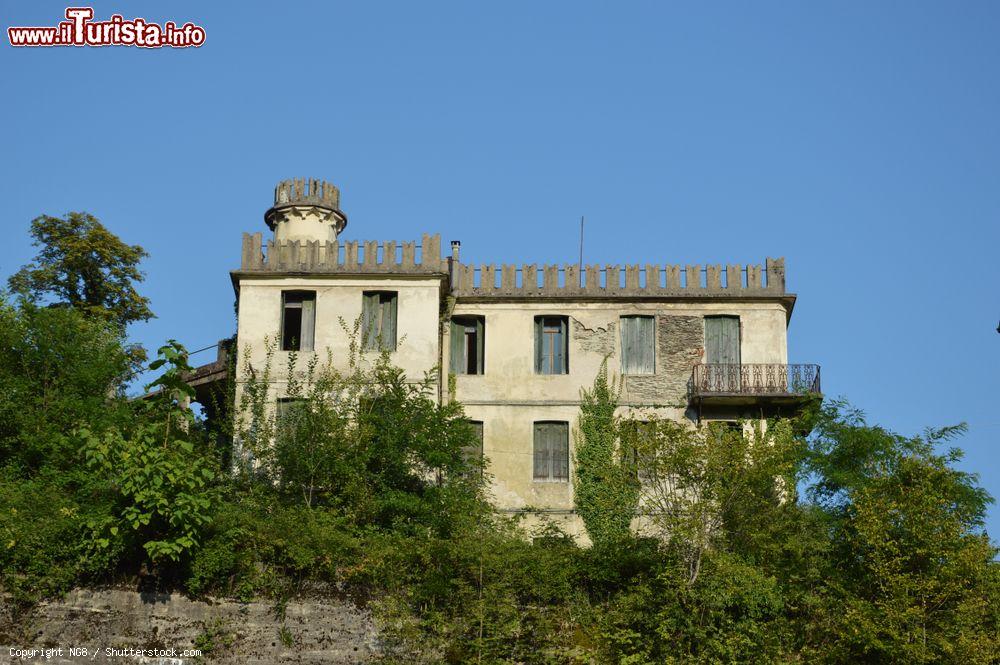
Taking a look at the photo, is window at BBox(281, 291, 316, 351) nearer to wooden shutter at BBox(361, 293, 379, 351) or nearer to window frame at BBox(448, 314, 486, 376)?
wooden shutter at BBox(361, 293, 379, 351)

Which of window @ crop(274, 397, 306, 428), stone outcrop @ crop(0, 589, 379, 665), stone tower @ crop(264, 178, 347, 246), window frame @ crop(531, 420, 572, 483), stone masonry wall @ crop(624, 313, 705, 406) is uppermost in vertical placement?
stone tower @ crop(264, 178, 347, 246)

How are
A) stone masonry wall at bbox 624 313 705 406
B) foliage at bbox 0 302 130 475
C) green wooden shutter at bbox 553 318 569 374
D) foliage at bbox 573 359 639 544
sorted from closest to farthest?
1. foliage at bbox 0 302 130 475
2. foliage at bbox 573 359 639 544
3. stone masonry wall at bbox 624 313 705 406
4. green wooden shutter at bbox 553 318 569 374

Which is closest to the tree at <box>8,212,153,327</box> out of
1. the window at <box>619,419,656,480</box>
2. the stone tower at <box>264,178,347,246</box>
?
the stone tower at <box>264,178,347,246</box>

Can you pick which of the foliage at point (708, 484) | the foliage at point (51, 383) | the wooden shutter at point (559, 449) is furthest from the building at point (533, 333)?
the foliage at point (708, 484)

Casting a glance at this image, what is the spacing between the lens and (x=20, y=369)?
33.9m

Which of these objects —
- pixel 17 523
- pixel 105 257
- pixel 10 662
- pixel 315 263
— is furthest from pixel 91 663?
pixel 105 257

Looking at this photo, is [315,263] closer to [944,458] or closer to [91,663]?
[91,663]

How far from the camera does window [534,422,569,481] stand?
36.4m

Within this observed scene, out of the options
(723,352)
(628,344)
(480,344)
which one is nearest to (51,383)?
(480,344)

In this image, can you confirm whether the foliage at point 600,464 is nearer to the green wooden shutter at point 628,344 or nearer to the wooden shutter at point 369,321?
the green wooden shutter at point 628,344

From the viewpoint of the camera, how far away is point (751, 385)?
36.4 meters

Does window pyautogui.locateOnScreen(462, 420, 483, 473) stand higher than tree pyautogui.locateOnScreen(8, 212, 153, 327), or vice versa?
tree pyautogui.locateOnScreen(8, 212, 153, 327)

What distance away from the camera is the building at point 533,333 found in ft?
119

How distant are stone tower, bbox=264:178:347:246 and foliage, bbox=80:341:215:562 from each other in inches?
450
